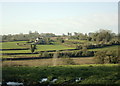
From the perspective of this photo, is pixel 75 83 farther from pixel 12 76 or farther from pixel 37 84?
pixel 12 76

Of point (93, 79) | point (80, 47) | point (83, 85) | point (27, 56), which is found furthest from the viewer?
point (80, 47)

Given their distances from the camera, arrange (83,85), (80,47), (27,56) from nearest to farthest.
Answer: (83,85), (27,56), (80,47)

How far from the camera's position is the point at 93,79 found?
8281 mm

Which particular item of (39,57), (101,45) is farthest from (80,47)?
(39,57)

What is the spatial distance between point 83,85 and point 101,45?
2571 cm

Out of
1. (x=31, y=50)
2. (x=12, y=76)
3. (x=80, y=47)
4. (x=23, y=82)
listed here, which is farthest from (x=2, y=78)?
(x=80, y=47)

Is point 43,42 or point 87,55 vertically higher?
point 43,42

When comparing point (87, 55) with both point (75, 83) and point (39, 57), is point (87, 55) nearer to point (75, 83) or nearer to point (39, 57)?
point (39, 57)

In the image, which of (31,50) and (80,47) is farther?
(80,47)

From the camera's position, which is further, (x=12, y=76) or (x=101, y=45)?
(x=101, y=45)

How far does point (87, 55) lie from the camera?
26.7 meters

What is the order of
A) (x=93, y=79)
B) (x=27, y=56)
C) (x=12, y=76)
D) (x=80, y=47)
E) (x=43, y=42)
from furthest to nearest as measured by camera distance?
1. (x=43, y=42)
2. (x=80, y=47)
3. (x=27, y=56)
4. (x=12, y=76)
5. (x=93, y=79)

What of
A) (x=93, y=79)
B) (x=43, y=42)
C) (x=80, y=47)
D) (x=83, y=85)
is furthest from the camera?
(x=43, y=42)

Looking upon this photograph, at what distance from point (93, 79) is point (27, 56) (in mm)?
16987
